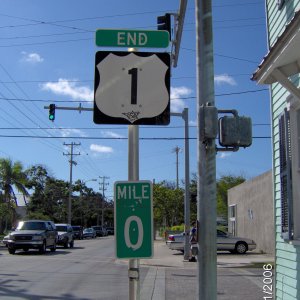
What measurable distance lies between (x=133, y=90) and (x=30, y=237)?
24112mm

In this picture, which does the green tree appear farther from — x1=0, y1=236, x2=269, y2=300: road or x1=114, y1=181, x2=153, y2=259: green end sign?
x1=114, y1=181, x2=153, y2=259: green end sign

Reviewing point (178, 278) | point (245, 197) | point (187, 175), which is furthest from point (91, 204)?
point (178, 278)

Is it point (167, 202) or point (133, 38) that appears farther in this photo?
point (167, 202)

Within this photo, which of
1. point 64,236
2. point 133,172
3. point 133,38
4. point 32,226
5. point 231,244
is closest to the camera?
point 133,172

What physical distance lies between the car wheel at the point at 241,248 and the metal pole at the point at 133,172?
24.7 m

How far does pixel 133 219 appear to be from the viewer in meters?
Result: 3.82

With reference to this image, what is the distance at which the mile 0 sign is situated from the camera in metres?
4.04

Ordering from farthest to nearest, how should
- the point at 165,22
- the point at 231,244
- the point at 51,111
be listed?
1. the point at 231,244
2. the point at 51,111
3. the point at 165,22

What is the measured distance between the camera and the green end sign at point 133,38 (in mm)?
4293

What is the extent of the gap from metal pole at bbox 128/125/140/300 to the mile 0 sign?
10cm

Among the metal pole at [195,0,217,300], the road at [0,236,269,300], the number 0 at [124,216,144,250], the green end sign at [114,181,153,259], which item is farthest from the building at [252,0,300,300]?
the road at [0,236,269,300]

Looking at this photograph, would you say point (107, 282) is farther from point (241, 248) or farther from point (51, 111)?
point (241, 248)

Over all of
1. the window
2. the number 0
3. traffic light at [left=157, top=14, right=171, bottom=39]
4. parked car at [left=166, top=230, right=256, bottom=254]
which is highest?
traffic light at [left=157, top=14, right=171, bottom=39]

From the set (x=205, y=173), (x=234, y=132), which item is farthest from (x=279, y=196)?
(x=205, y=173)
